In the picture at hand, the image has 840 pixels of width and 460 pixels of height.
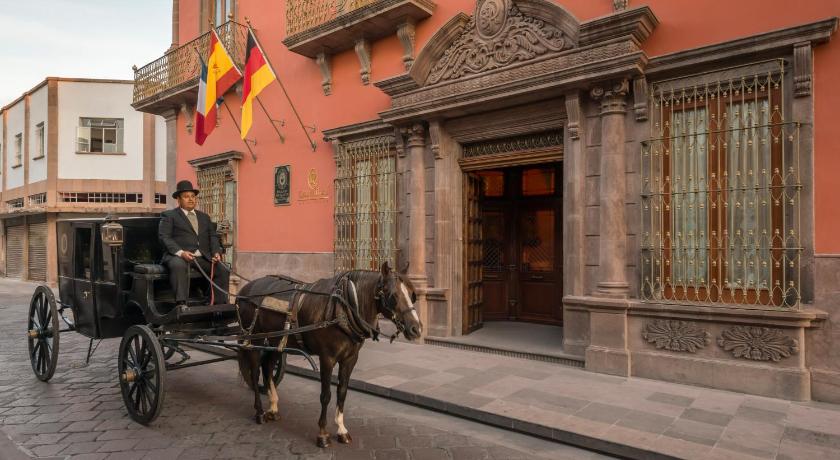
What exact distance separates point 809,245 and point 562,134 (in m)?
3.49

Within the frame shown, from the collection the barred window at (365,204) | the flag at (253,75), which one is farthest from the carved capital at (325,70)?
the flag at (253,75)

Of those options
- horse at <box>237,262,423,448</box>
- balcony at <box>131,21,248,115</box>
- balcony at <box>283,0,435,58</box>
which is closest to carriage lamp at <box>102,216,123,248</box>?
horse at <box>237,262,423,448</box>

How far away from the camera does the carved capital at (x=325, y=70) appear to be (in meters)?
10.9

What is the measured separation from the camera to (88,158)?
84.7 ft

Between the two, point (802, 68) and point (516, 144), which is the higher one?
point (802, 68)

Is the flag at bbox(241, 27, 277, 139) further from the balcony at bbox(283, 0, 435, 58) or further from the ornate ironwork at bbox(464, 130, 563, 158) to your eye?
the ornate ironwork at bbox(464, 130, 563, 158)

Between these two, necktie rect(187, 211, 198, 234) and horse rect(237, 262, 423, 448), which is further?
necktie rect(187, 211, 198, 234)

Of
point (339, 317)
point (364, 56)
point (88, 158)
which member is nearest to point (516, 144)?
point (364, 56)

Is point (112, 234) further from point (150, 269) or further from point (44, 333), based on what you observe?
point (44, 333)

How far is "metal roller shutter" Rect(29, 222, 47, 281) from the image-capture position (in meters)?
26.0

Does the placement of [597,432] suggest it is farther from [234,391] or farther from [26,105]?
[26,105]

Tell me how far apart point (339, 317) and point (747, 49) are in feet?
18.7

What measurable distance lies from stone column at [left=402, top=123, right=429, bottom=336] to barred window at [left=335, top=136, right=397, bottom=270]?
67 cm

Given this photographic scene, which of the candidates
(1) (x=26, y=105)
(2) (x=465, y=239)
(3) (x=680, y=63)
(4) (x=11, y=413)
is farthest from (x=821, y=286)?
(1) (x=26, y=105)
